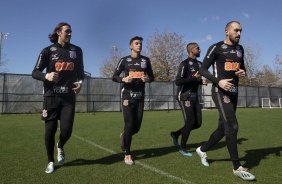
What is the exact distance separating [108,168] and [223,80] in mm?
2420

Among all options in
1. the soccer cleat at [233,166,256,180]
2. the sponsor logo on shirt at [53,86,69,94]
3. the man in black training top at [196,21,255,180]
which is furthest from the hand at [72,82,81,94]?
the soccer cleat at [233,166,256,180]

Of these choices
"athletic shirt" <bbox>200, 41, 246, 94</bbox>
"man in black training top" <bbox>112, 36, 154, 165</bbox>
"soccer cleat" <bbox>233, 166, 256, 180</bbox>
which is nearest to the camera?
"soccer cleat" <bbox>233, 166, 256, 180</bbox>

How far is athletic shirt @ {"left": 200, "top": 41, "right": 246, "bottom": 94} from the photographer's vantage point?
482cm

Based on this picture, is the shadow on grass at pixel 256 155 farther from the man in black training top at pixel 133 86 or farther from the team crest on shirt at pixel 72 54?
the team crest on shirt at pixel 72 54

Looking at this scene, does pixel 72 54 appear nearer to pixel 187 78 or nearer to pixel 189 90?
pixel 187 78

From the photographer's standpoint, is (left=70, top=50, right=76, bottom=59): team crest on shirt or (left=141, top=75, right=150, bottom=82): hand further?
(left=141, top=75, right=150, bottom=82): hand

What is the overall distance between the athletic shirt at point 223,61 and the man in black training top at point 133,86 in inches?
55.2

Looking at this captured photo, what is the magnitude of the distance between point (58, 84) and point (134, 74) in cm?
165

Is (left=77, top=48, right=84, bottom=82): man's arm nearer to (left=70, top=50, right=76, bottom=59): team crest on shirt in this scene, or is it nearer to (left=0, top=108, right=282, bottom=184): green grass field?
(left=70, top=50, right=76, bottom=59): team crest on shirt

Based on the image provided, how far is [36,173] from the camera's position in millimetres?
4590

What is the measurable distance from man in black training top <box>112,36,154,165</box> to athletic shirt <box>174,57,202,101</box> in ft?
2.51

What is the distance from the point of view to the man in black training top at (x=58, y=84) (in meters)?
4.92

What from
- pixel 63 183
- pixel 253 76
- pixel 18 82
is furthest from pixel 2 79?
pixel 253 76

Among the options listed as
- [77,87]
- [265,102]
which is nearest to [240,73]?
[77,87]
